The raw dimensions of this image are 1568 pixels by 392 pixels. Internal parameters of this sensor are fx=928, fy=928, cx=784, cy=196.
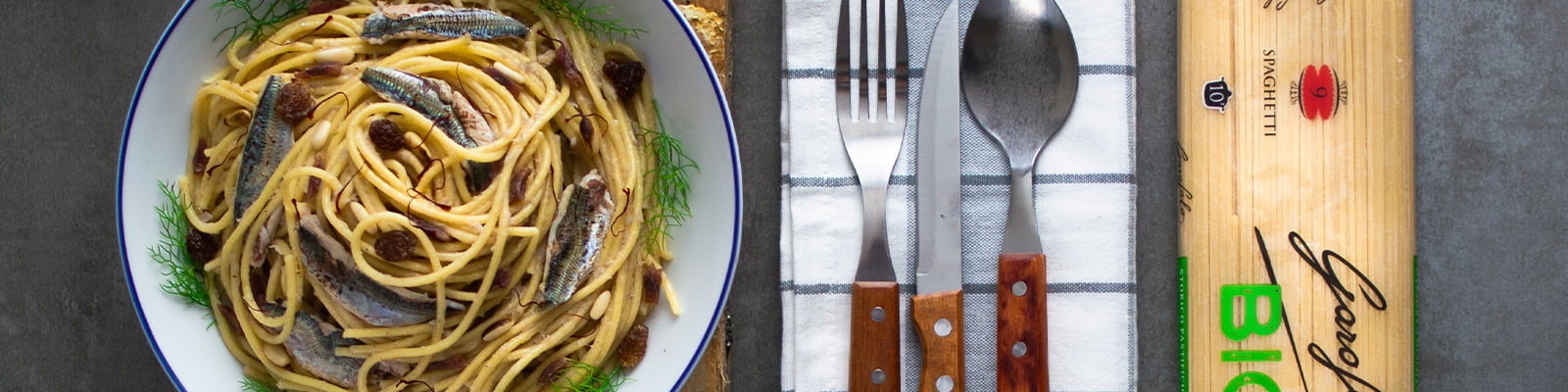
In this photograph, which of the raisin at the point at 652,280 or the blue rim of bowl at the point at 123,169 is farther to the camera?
the raisin at the point at 652,280

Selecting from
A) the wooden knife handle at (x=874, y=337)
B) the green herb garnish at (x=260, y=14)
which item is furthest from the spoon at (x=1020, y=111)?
the green herb garnish at (x=260, y=14)

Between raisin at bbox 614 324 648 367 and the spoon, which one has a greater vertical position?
the spoon

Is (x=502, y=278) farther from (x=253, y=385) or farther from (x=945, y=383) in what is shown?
(x=945, y=383)

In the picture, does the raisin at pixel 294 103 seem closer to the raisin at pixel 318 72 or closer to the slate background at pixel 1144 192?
the raisin at pixel 318 72

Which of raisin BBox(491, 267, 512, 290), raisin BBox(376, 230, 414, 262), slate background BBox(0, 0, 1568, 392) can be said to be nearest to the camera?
raisin BBox(376, 230, 414, 262)

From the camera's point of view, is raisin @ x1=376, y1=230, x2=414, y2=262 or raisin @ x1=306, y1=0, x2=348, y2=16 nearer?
raisin @ x1=376, y1=230, x2=414, y2=262

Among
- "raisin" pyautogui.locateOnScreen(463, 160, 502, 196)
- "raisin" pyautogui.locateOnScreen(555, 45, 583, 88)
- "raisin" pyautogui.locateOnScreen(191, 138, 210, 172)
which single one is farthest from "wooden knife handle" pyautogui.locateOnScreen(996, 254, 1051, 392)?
"raisin" pyautogui.locateOnScreen(191, 138, 210, 172)

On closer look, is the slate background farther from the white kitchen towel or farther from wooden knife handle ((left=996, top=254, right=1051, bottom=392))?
wooden knife handle ((left=996, top=254, right=1051, bottom=392))
